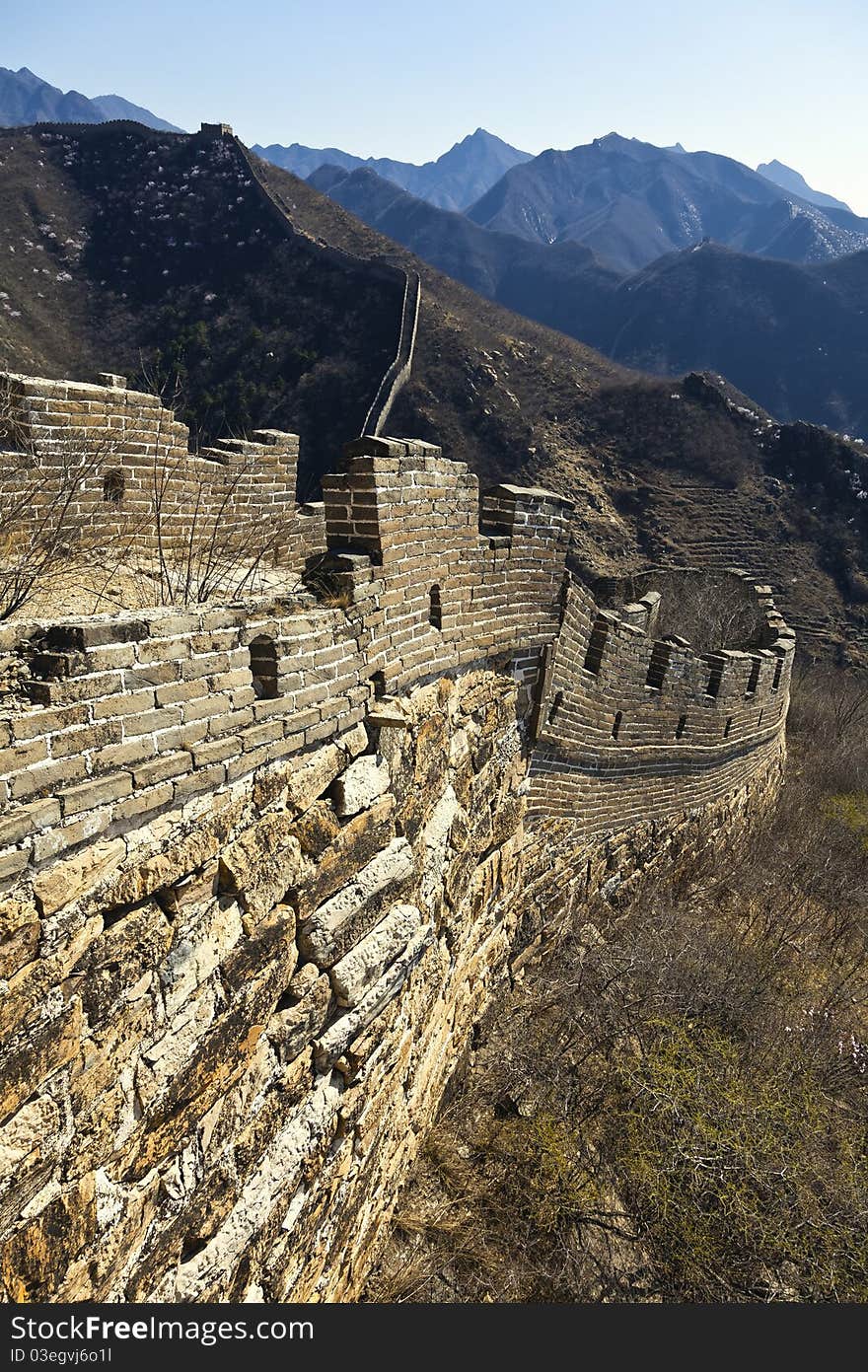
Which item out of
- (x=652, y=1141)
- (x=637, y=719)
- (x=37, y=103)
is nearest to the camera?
(x=652, y=1141)

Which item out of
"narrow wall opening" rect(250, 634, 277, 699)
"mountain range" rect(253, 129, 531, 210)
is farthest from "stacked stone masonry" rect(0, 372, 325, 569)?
"mountain range" rect(253, 129, 531, 210)

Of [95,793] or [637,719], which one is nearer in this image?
[95,793]

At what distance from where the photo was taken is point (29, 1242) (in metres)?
1.77

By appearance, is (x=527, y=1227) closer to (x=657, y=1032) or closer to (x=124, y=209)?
(x=657, y=1032)

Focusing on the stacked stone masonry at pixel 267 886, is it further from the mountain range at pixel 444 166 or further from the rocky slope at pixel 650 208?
the mountain range at pixel 444 166

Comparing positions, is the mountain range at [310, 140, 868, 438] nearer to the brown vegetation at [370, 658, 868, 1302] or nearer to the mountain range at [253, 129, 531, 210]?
the mountain range at [253, 129, 531, 210]

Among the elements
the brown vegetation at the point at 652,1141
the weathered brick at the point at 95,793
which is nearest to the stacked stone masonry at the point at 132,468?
the weathered brick at the point at 95,793

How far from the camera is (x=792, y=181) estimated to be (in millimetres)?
141625

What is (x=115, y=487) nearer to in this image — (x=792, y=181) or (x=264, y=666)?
(x=264, y=666)

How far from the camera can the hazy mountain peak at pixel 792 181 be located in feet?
436

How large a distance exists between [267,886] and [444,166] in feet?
566

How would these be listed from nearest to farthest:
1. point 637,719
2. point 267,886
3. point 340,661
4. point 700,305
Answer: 1. point 267,886
2. point 340,661
3. point 637,719
4. point 700,305

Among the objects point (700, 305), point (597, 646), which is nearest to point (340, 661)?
point (597, 646)

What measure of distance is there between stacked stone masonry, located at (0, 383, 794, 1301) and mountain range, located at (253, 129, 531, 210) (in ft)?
472
